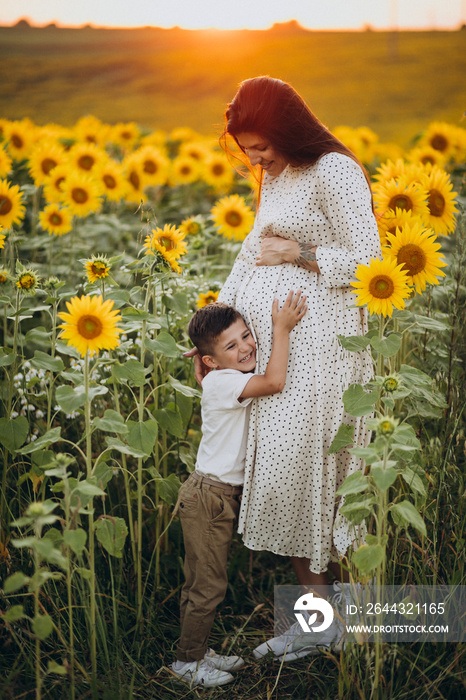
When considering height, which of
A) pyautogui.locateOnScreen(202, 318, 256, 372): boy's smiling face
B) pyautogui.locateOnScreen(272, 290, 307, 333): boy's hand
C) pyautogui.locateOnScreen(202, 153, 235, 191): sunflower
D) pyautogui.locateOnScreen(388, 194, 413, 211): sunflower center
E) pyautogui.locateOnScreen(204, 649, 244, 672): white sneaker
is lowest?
pyautogui.locateOnScreen(204, 649, 244, 672): white sneaker

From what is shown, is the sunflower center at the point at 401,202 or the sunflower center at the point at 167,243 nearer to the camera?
the sunflower center at the point at 167,243

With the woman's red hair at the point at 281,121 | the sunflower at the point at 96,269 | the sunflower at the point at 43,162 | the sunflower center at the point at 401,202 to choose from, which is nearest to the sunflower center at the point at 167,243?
the sunflower at the point at 96,269

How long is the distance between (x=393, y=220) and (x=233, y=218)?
1245mm

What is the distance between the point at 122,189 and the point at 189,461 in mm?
2503

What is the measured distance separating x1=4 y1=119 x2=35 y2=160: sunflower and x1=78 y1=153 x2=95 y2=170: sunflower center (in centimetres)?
76

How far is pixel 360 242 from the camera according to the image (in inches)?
85.3

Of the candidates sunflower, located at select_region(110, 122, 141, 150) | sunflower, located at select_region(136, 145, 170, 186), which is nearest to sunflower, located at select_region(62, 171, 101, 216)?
sunflower, located at select_region(136, 145, 170, 186)

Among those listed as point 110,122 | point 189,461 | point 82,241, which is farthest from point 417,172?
point 110,122

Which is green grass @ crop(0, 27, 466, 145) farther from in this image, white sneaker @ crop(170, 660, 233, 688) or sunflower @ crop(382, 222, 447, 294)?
white sneaker @ crop(170, 660, 233, 688)

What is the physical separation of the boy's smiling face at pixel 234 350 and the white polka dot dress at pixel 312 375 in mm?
42

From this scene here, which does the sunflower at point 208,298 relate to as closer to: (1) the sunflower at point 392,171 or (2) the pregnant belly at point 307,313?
(2) the pregnant belly at point 307,313

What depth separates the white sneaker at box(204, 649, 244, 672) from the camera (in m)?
2.25

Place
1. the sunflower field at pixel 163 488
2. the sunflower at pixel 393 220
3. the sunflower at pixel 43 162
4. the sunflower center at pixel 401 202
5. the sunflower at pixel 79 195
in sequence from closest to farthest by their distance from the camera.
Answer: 1. the sunflower field at pixel 163 488
2. the sunflower at pixel 393 220
3. the sunflower center at pixel 401 202
4. the sunflower at pixel 79 195
5. the sunflower at pixel 43 162

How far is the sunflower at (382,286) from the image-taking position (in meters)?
2.00
